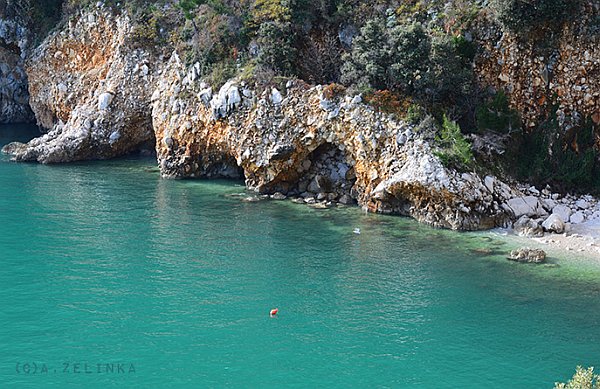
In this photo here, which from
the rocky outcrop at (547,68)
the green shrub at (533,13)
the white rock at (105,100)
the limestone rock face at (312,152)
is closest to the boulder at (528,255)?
the limestone rock face at (312,152)

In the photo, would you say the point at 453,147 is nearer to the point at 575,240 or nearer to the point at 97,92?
the point at 575,240

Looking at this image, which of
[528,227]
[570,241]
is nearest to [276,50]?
[528,227]

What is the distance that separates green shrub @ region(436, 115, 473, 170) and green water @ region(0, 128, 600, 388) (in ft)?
13.9

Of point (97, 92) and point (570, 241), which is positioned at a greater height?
point (97, 92)

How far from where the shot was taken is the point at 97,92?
198ft

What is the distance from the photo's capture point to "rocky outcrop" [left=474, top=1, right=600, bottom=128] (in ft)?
139

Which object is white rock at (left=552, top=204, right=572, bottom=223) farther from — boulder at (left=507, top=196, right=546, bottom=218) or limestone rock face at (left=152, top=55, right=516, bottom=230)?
limestone rock face at (left=152, top=55, right=516, bottom=230)

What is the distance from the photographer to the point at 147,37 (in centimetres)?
5894

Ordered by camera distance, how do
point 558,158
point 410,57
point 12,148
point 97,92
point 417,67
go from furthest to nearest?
1. point 12,148
2. point 97,92
3. point 417,67
4. point 410,57
5. point 558,158

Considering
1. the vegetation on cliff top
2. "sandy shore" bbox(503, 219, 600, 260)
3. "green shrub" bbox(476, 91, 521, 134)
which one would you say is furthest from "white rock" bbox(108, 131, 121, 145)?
"sandy shore" bbox(503, 219, 600, 260)

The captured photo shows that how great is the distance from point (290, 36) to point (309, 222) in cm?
1555

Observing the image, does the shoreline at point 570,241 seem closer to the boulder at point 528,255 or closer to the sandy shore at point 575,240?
the sandy shore at point 575,240

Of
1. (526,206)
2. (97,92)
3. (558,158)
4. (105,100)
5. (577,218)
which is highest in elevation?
(97,92)

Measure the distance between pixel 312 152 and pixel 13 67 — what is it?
5173 centimetres
